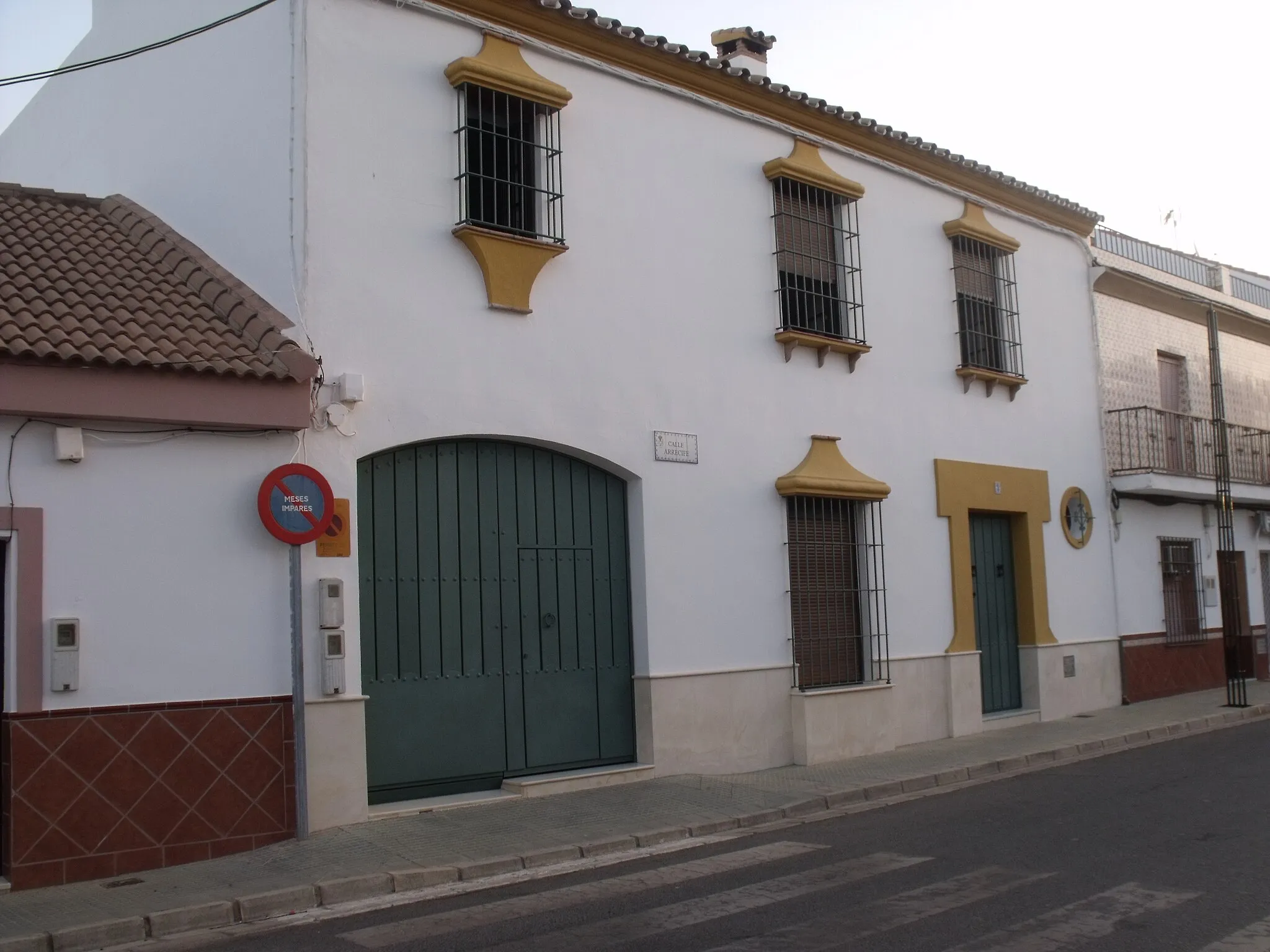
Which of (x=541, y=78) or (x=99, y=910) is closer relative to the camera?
(x=99, y=910)

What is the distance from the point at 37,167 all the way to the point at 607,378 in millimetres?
7099

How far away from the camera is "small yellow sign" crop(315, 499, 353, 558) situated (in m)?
8.80

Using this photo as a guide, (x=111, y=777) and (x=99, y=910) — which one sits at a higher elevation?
(x=111, y=777)

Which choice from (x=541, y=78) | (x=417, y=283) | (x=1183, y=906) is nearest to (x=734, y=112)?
(x=541, y=78)

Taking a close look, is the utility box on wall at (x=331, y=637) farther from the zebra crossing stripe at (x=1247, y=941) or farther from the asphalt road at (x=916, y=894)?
the zebra crossing stripe at (x=1247, y=941)

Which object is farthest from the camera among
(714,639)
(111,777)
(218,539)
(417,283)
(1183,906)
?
(714,639)

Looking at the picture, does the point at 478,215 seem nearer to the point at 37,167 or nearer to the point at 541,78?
the point at 541,78

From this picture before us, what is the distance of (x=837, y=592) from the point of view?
40.8 ft

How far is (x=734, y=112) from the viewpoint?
12102 millimetres

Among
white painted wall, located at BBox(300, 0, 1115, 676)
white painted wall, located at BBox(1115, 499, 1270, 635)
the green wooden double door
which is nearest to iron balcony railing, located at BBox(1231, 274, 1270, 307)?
white painted wall, located at BBox(1115, 499, 1270, 635)

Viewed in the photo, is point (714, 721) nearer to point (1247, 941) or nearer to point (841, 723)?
point (841, 723)

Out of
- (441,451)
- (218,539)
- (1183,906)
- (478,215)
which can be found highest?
(478,215)

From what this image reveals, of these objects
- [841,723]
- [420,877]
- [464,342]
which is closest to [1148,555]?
[841,723]

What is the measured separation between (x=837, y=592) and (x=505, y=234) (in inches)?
196
